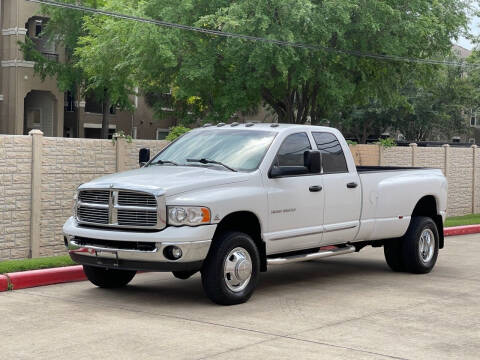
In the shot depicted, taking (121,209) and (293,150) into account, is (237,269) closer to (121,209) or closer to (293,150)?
(121,209)

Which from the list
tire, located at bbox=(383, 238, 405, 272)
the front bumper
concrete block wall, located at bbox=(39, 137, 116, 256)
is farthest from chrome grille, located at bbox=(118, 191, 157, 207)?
concrete block wall, located at bbox=(39, 137, 116, 256)

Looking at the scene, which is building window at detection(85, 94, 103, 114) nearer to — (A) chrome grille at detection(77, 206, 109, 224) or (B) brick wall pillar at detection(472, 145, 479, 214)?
(B) brick wall pillar at detection(472, 145, 479, 214)

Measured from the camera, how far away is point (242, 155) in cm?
1052

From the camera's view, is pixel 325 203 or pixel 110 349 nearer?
pixel 110 349

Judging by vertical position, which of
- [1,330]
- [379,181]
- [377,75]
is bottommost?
[1,330]

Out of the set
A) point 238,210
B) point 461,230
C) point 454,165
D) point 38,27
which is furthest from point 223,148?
point 38,27

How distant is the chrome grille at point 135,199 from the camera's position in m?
9.38

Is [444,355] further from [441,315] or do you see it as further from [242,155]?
[242,155]

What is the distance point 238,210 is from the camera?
31.9 ft

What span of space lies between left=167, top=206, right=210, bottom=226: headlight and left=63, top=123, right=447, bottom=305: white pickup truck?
1cm

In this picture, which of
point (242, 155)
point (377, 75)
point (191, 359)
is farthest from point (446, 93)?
point (191, 359)

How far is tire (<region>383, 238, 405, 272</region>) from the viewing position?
12820 millimetres

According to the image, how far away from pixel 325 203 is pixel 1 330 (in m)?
4.66

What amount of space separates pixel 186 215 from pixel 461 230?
12.5m
